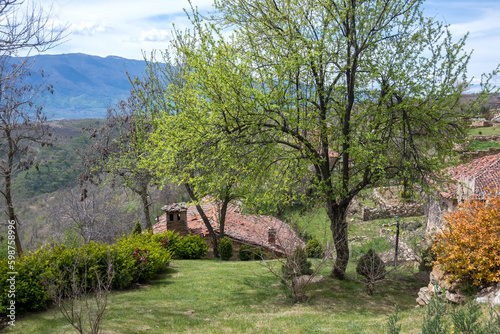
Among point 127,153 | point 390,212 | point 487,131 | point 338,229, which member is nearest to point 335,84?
point 338,229

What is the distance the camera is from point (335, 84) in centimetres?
1194


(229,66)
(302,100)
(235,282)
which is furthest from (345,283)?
(229,66)

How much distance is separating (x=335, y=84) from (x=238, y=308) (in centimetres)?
741

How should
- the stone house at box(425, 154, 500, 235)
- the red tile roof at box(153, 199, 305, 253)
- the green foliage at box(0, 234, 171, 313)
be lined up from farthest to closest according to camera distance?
the red tile roof at box(153, 199, 305, 253)
the stone house at box(425, 154, 500, 235)
the green foliage at box(0, 234, 171, 313)

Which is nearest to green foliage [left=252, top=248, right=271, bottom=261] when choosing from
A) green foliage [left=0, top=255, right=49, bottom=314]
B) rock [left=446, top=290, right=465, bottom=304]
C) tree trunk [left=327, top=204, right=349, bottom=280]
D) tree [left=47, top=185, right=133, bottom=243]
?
tree trunk [left=327, top=204, right=349, bottom=280]

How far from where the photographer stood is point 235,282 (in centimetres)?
1243

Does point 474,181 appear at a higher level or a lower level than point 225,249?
higher

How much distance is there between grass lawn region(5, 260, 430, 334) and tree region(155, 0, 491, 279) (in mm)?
1850

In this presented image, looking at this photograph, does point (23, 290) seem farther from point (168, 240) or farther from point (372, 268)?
point (168, 240)

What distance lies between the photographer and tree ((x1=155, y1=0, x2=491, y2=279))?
1029 centimetres

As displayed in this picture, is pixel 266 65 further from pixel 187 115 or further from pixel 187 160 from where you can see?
pixel 187 160

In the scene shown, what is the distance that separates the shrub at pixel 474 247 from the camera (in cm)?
795

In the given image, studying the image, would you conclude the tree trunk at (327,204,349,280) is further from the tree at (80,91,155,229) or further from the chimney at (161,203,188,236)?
the tree at (80,91,155,229)

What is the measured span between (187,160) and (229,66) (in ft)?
9.88
